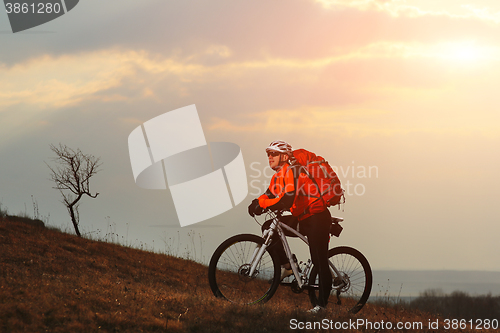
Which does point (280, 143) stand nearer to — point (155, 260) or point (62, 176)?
point (155, 260)

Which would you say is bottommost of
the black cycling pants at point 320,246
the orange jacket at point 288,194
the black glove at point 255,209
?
the black cycling pants at point 320,246

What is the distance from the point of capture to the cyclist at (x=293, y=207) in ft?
24.5

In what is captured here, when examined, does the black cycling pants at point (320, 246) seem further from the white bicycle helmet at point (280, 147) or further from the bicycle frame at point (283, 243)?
the white bicycle helmet at point (280, 147)

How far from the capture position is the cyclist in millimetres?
7469

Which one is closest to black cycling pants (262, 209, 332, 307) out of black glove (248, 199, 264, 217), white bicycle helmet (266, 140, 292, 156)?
black glove (248, 199, 264, 217)

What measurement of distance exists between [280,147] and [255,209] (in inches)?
45.3

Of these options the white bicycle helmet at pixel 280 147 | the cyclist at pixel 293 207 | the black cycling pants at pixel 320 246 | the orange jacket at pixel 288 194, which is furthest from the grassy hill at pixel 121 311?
the white bicycle helmet at pixel 280 147

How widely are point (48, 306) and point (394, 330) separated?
5.66m

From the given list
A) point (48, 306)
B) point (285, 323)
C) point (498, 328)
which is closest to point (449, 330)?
point (498, 328)

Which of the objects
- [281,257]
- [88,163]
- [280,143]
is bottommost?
[281,257]

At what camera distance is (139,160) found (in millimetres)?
15172

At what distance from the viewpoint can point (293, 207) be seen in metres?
7.73
